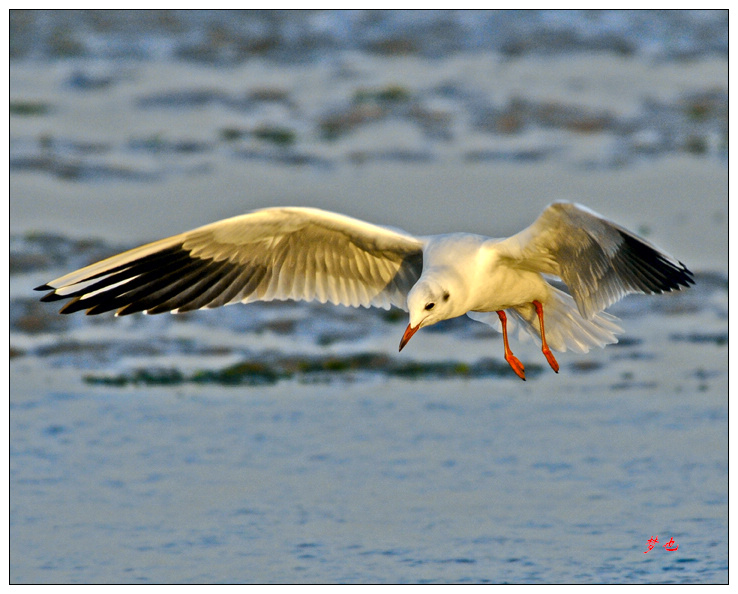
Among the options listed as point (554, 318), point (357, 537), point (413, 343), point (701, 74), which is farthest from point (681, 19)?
point (357, 537)

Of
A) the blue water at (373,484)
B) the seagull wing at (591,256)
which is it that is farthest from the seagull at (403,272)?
the blue water at (373,484)

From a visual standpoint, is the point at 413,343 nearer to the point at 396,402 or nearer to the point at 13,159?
the point at 396,402

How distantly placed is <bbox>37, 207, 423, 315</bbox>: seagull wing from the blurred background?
1267 millimetres

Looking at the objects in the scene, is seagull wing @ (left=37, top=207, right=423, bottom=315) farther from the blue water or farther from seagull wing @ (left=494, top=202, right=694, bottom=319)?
the blue water

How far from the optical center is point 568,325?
7.06 meters

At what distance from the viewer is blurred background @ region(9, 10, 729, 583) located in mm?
6789

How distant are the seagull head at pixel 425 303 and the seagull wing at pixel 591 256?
1.46 ft

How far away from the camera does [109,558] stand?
21.5 ft

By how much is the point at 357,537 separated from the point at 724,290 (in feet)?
16.3

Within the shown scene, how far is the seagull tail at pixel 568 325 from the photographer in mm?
7004

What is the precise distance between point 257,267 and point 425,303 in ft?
4.90
